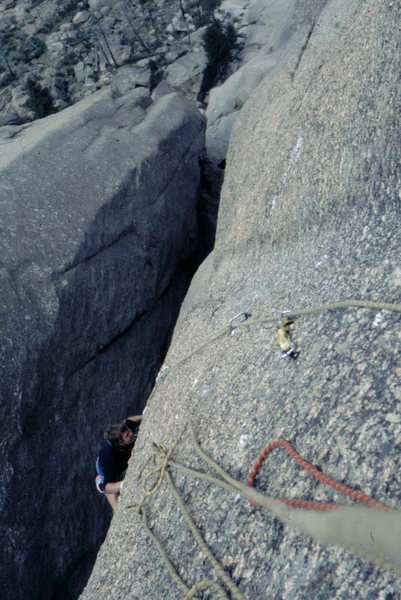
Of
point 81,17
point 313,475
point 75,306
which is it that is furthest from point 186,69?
point 313,475

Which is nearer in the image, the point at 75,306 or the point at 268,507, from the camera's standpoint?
the point at 268,507

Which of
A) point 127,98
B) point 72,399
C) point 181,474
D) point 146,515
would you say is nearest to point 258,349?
point 181,474

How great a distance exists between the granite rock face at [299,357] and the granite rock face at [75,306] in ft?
3.57

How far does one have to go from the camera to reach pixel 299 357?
3.61m

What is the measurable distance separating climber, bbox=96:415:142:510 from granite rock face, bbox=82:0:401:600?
0.89 feet

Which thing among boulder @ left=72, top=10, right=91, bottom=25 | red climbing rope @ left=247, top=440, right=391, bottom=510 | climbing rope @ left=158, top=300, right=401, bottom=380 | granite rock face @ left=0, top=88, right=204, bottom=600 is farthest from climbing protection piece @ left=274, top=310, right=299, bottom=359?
boulder @ left=72, top=10, right=91, bottom=25

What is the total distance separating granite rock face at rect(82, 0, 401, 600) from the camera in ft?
8.95

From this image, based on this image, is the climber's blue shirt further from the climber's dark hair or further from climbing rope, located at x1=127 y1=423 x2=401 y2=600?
climbing rope, located at x1=127 y1=423 x2=401 y2=600

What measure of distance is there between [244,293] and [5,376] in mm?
2534

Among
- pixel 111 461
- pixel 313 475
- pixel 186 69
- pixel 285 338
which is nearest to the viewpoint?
pixel 313 475

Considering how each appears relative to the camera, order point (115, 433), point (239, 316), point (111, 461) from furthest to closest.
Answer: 1. point (111, 461)
2. point (115, 433)
3. point (239, 316)

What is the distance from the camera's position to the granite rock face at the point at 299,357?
107 inches

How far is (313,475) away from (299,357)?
0.97 m

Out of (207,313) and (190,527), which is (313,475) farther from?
(207,313)
